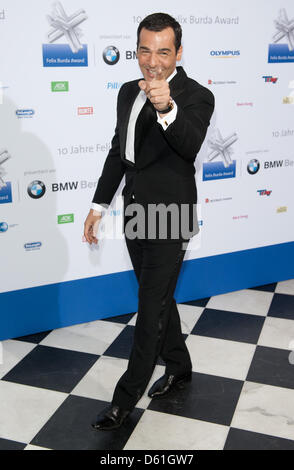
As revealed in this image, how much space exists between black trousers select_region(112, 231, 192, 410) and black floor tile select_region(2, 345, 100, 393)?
380mm

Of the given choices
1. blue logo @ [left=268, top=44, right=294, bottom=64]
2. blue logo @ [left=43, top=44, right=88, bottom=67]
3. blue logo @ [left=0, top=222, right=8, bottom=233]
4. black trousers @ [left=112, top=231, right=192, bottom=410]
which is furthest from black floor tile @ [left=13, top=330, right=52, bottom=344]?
blue logo @ [left=268, top=44, right=294, bottom=64]

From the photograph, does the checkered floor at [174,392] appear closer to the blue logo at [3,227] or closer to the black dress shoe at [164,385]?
the black dress shoe at [164,385]

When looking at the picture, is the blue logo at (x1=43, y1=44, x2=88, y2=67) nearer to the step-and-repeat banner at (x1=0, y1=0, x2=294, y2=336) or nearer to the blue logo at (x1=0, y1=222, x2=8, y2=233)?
the step-and-repeat banner at (x1=0, y1=0, x2=294, y2=336)

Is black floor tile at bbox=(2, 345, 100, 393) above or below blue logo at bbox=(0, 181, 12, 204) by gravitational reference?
below

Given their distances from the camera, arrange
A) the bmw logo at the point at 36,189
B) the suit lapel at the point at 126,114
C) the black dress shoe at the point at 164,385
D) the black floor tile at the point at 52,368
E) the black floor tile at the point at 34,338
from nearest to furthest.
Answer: the suit lapel at the point at 126,114, the black dress shoe at the point at 164,385, the black floor tile at the point at 52,368, the bmw logo at the point at 36,189, the black floor tile at the point at 34,338

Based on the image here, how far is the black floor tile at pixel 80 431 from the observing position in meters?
1.92

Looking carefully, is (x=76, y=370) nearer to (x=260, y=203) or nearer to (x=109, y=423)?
(x=109, y=423)

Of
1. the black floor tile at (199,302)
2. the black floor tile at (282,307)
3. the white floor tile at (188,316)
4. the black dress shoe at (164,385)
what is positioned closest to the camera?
the black dress shoe at (164,385)

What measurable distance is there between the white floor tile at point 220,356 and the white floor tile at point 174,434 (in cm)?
38

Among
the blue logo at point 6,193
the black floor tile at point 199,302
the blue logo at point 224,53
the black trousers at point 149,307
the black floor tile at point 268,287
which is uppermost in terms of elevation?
the blue logo at point 224,53

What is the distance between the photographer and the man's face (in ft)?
5.60

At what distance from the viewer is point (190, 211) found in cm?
194

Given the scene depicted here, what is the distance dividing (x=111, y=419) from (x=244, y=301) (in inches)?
53.0

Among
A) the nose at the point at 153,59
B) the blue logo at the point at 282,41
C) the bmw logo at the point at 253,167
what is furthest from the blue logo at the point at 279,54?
the nose at the point at 153,59
